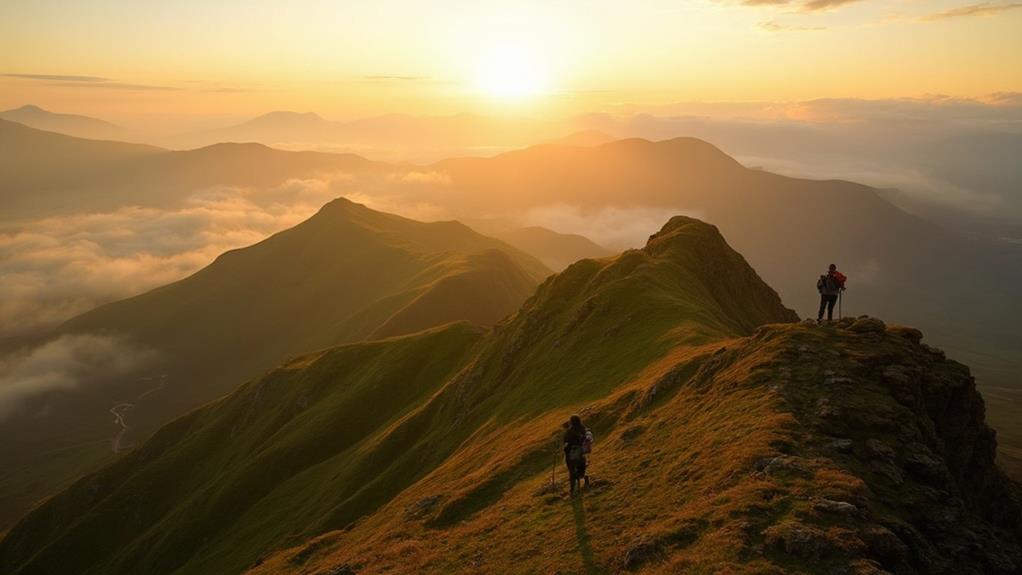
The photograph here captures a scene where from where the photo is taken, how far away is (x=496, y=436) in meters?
65.9

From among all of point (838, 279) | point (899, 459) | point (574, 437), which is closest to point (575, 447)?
point (574, 437)

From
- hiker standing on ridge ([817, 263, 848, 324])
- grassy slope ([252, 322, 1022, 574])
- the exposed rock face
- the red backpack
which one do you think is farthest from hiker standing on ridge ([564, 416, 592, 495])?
the red backpack

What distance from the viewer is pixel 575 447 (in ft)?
112

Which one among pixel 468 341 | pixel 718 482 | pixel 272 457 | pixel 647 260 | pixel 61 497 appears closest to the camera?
pixel 718 482

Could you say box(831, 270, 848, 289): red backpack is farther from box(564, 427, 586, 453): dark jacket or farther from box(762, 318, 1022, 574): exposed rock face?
box(564, 427, 586, 453): dark jacket

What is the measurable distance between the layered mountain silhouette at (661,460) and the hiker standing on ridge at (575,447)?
4.87 feet

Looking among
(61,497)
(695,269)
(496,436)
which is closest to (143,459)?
(61,497)

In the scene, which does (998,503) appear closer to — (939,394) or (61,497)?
(939,394)

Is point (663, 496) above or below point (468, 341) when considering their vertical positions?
above

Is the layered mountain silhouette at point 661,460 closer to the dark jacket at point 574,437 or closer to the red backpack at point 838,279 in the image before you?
the dark jacket at point 574,437

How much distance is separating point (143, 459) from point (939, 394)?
181486mm

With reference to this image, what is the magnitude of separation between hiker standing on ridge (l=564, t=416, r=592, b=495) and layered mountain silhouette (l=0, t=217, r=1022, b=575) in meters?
1.49

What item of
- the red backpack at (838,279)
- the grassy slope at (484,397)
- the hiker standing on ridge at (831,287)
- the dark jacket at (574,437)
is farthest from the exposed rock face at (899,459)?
Answer: the grassy slope at (484,397)

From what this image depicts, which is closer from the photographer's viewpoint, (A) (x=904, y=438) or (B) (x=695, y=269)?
(A) (x=904, y=438)
